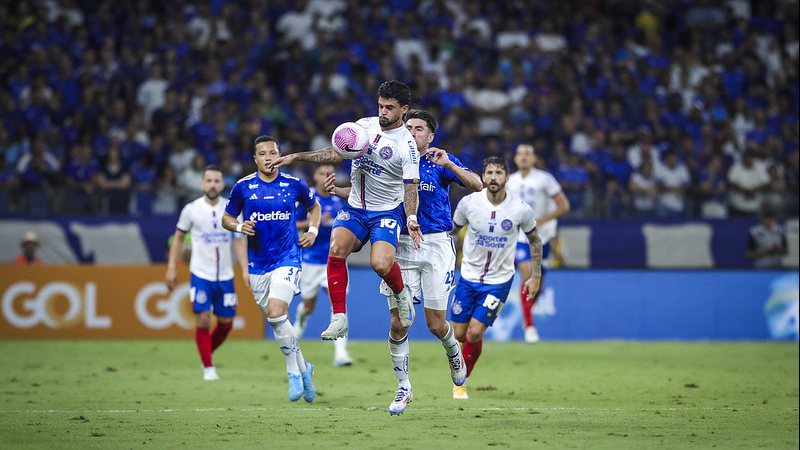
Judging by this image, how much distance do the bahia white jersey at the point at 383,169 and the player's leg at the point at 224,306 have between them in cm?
429

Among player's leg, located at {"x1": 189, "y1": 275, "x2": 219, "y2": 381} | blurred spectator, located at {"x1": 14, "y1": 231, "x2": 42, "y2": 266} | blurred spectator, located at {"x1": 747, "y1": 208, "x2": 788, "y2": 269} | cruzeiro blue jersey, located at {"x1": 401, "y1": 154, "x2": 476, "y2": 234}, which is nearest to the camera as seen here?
cruzeiro blue jersey, located at {"x1": 401, "y1": 154, "x2": 476, "y2": 234}

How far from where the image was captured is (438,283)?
11.8 meters

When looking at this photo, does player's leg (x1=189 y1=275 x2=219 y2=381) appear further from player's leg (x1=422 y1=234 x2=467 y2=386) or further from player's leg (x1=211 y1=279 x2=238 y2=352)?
player's leg (x1=422 y1=234 x2=467 y2=386)

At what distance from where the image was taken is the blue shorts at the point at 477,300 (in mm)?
13078

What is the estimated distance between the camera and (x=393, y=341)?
11375 mm

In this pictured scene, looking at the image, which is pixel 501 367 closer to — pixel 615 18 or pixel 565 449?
pixel 565 449

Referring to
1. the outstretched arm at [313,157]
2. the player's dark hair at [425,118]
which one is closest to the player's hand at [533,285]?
the player's dark hair at [425,118]

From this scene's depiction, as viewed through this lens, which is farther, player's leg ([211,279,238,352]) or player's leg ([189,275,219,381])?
player's leg ([211,279,238,352])

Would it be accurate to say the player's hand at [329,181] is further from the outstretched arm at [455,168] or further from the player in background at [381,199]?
the outstretched arm at [455,168]

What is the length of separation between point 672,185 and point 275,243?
40.2ft

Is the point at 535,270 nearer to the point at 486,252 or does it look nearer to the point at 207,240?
the point at 486,252

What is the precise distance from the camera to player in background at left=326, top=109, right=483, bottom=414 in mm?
11477

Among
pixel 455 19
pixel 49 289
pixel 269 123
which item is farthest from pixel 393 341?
pixel 455 19

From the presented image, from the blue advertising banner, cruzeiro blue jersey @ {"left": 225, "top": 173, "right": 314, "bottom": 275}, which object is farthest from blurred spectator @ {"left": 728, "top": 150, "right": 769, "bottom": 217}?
cruzeiro blue jersey @ {"left": 225, "top": 173, "right": 314, "bottom": 275}
